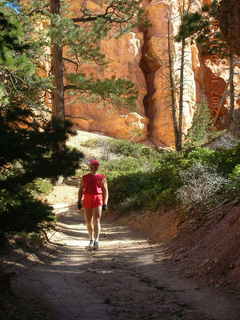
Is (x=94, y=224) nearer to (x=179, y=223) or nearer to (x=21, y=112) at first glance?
(x=179, y=223)

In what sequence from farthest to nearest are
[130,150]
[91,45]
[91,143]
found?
[91,143] < [130,150] < [91,45]

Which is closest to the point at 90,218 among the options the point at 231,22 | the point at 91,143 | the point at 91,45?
the point at 231,22

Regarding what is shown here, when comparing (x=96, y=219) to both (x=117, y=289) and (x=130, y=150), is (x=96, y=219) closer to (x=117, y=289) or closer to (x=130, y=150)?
(x=117, y=289)

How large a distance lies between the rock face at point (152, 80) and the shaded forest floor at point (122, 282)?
24797mm

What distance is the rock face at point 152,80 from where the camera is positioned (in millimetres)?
33906

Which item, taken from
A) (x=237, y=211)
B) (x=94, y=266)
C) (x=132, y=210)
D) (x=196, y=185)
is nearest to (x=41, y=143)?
(x=94, y=266)

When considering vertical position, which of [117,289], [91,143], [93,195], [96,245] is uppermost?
[91,143]

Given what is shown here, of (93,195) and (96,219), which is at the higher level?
(93,195)

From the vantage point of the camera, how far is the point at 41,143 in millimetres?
3975

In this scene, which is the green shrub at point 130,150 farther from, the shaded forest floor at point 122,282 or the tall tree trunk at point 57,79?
the shaded forest floor at point 122,282

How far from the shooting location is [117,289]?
200 inches

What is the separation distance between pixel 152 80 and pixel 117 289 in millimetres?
32097

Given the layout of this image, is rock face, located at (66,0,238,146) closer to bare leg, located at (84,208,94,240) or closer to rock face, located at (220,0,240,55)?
bare leg, located at (84,208,94,240)

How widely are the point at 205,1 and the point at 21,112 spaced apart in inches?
1441
